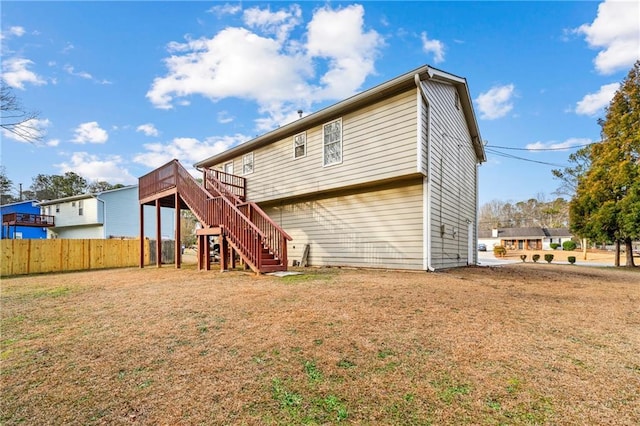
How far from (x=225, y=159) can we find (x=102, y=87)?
6.55 meters

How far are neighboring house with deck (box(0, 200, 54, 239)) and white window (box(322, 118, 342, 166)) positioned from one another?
30.9 meters

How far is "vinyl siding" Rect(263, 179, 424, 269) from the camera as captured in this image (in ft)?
29.6

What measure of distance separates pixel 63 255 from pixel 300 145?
443 inches

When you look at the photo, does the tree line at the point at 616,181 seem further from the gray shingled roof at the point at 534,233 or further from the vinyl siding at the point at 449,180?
the gray shingled roof at the point at 534,233

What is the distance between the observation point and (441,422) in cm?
199

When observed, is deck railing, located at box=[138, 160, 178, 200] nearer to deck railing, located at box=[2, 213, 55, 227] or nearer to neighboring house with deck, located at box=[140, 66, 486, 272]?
neighboring house with deck, located at box=[140, 66, 486, 272]

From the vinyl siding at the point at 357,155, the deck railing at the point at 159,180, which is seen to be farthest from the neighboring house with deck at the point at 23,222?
the vinyl siding at the point at 357,155

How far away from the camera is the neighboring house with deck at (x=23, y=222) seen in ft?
88.9

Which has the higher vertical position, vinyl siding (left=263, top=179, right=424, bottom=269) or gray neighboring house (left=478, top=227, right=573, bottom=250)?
vinyl siding (left=263, top=179, right=424, bottom=269)

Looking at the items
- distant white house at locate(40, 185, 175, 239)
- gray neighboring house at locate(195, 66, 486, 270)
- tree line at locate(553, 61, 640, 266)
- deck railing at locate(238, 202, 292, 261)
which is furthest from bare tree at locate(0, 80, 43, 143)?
tree line at locate(553, 61, 640, 266)

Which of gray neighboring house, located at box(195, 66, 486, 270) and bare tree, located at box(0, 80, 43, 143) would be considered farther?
gray neighboring house, located at box(195, 66, 486, 270)

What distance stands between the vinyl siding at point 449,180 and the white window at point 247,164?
7.95 meters

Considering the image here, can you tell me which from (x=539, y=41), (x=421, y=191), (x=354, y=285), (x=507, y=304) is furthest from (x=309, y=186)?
(x=539, y=41)

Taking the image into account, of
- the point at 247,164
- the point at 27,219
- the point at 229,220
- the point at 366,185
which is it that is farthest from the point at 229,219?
the point at 27,219
